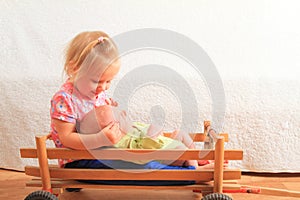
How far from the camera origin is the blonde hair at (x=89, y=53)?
0.87 metres

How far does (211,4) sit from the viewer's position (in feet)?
4.24

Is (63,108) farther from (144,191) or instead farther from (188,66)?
(188,66)

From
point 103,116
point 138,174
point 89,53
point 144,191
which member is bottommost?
point 144,191

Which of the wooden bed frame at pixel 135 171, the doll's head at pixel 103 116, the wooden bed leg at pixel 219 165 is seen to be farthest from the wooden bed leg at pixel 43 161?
the wooden bed leg at pixel 219 165

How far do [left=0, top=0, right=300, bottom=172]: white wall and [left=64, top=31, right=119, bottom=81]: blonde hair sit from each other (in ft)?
1.06

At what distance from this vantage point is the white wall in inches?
46.3

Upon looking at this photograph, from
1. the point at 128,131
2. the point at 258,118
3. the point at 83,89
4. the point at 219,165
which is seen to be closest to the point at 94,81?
the point at 83,89

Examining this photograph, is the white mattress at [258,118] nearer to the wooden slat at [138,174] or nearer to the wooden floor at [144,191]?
the wooden floor at [144,191]

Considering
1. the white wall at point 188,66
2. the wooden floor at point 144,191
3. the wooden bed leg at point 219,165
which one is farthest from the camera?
the white wall at point 188,66

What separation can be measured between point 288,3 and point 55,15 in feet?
2.57

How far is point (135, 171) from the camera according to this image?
85 cm

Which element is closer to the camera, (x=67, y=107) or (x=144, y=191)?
(x=67, y=107)

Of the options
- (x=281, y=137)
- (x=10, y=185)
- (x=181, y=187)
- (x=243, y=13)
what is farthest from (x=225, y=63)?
(x=10, y=185)

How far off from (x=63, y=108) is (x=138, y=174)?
22 centimetres
